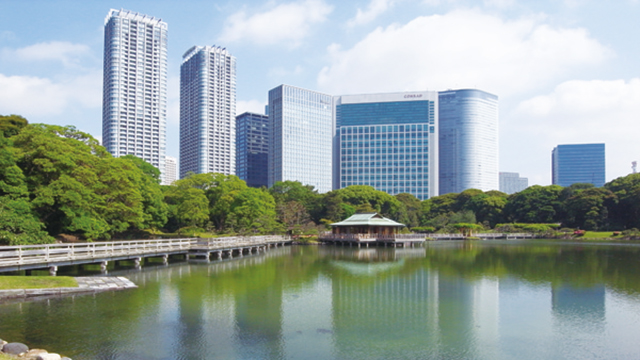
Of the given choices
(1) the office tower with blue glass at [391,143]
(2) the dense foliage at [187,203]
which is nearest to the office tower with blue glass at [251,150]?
(1) the office tower with blue glass at [391,143]

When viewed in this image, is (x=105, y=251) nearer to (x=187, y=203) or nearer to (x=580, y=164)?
(x=187, y=203)

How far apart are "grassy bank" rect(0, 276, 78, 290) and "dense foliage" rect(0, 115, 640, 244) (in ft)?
14.6

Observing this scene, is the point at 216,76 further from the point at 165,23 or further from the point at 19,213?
the point at 19,213

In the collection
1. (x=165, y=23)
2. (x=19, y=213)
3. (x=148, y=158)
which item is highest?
(x=165, y=23)

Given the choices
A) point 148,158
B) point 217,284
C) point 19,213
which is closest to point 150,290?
point 217,284

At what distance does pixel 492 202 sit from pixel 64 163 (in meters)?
69.3

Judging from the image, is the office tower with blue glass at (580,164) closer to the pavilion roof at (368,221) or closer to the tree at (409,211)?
the tree at (409,211)

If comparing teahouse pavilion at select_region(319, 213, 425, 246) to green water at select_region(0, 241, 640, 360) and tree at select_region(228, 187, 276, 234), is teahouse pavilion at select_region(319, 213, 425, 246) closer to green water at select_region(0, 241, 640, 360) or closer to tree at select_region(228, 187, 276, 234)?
tree at select_region(228, 187, 276, 234)

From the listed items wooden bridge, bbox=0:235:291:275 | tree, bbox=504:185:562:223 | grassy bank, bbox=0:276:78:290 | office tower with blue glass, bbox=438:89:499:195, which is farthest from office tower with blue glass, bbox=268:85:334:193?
grassy bank, bbox=0:276:78:290

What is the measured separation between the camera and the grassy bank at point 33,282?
54.2 ft

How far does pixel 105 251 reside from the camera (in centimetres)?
2462

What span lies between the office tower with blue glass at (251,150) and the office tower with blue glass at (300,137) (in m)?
13.9

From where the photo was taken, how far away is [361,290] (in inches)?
806

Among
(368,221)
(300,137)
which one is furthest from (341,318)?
(300,137)
